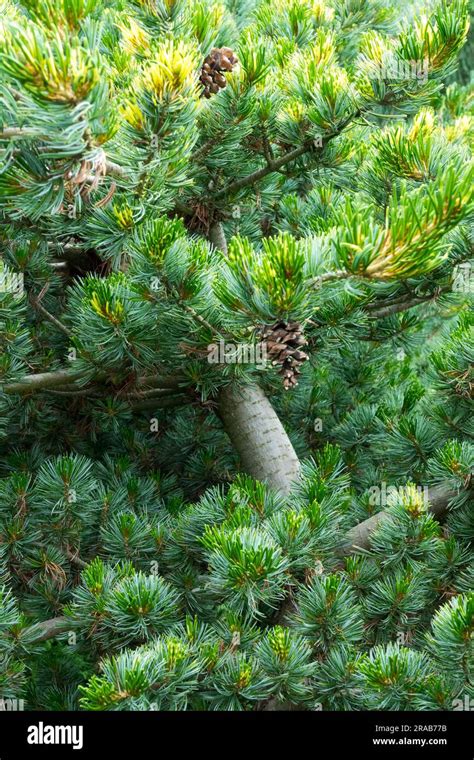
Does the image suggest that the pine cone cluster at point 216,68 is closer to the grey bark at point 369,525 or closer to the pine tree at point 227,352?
the pine tree at point 227,352

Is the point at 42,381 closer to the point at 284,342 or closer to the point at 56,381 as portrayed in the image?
the point at 56,381

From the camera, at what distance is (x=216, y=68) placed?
1.24 meters

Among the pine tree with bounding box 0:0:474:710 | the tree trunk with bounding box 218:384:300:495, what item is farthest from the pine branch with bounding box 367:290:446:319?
the tree trunk with bounding box 218:384:300:495

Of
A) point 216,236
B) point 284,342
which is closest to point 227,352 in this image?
point 284,342

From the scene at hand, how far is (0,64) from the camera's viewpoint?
0.76 meters

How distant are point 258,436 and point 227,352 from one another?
309 millimetres

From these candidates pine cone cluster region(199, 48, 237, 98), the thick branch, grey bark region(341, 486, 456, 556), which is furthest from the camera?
grey bark region(341, 486, 456, 556)

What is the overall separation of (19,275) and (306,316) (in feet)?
1.82

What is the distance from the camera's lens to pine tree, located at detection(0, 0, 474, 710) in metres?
0.92

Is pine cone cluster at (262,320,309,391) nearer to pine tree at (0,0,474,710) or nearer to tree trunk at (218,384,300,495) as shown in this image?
pine tree at (0,0,474,710)

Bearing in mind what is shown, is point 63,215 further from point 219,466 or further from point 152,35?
point 219,466

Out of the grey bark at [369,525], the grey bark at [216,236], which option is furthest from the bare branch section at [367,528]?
the grey bark at [216,236]

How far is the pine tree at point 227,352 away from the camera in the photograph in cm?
92

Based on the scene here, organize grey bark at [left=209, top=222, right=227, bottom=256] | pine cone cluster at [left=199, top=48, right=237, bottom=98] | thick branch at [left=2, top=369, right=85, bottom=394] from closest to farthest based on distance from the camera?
pine cone cluster at [left=199, top=48, right=237, bottom=98] < thick branch at [left=2, top=369, right=85, bottom=394] < grey bark at [left=209, top=222, right=227, bottom=256]
